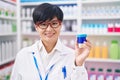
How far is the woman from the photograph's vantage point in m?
1.14

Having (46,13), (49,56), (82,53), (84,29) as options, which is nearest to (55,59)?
(49,56)

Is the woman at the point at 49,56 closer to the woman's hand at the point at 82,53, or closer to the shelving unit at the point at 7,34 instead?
the woman's hand at the point at 82,53

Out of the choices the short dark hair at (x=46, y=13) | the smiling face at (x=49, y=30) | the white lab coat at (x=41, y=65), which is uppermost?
the short dark hair at (x=46, y=13)

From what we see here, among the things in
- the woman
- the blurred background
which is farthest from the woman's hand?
the blurred background

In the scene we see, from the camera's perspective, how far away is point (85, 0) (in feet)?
8.83

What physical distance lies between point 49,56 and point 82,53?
254 millimetres

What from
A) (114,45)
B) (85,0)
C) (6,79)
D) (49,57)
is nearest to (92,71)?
(114,45)

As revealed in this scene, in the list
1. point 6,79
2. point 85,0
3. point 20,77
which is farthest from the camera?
point 85,0

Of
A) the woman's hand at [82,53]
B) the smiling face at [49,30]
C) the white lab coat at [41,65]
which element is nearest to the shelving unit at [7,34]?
the white lab coat at [41,65]

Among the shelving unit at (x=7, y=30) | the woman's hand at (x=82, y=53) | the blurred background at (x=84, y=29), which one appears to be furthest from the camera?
the blurred background at (x=84, y=29)

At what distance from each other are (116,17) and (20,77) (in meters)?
1.78

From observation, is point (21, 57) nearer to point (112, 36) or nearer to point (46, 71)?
point (46, 71)

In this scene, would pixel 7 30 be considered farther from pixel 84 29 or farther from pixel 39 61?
pixel 39 61

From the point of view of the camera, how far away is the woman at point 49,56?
1137 mm
